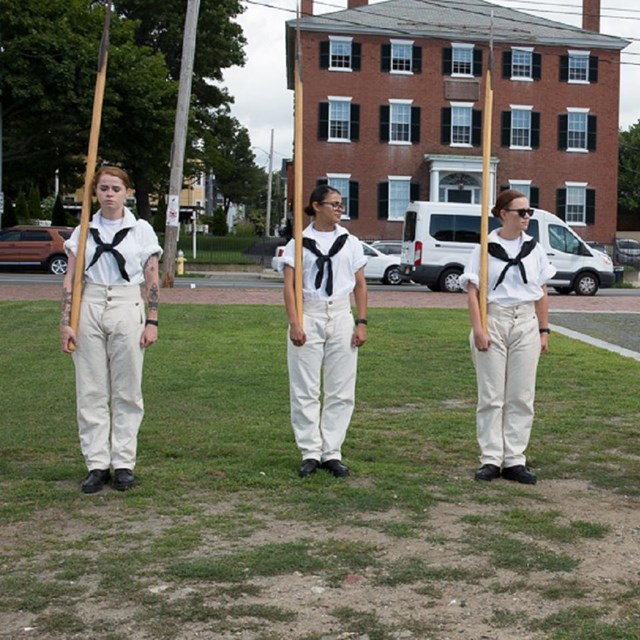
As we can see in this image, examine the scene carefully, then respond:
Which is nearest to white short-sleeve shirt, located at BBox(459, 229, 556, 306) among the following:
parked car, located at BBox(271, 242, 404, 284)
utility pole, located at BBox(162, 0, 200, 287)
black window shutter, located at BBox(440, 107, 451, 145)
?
utility pole, located at BBox(162, 0, 200, 287)

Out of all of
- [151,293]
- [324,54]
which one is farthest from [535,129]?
[151,293]

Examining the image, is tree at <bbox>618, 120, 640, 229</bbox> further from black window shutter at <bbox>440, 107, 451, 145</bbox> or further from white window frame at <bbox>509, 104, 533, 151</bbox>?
black window shutter at <bbox>440, 107, 451, 145</bbox>

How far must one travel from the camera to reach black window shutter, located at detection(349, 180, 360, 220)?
50.1 m

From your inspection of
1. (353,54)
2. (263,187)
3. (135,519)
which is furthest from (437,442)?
(263,187)

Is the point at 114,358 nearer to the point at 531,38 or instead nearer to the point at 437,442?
the point at 437,442

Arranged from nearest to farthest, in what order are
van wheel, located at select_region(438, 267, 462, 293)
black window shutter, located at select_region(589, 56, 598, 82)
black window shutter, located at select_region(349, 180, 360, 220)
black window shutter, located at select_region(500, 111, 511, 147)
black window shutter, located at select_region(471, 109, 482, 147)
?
van wheel, located at select_region(438, 267, 462, 293)
black window shutter, located at select_region(349, 180, 360, 220)
black window shutter, located at select_region(500, 111, 511, 147)
black window shutter, located at select_region(471, 109, 482, 147)
black window shutter, located at select_region(589, 56, 598, 82)

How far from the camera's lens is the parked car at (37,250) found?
1454 inches

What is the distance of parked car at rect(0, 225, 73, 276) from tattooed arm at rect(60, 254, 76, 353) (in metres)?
31.0

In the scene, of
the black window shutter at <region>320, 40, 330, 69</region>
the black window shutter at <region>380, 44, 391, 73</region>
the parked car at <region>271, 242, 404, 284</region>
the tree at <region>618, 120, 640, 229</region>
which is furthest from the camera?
the tree at <region>618, 120, 640, 229</region>

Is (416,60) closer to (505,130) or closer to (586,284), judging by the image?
(505,130)

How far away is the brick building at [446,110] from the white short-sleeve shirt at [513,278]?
4280cm

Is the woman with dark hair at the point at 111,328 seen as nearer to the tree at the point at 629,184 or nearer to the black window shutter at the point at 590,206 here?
the black window shutter at the point at 590,206

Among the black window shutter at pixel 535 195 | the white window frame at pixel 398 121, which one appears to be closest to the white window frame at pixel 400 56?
the white window frame at pixel 398 121

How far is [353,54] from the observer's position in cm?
4938
